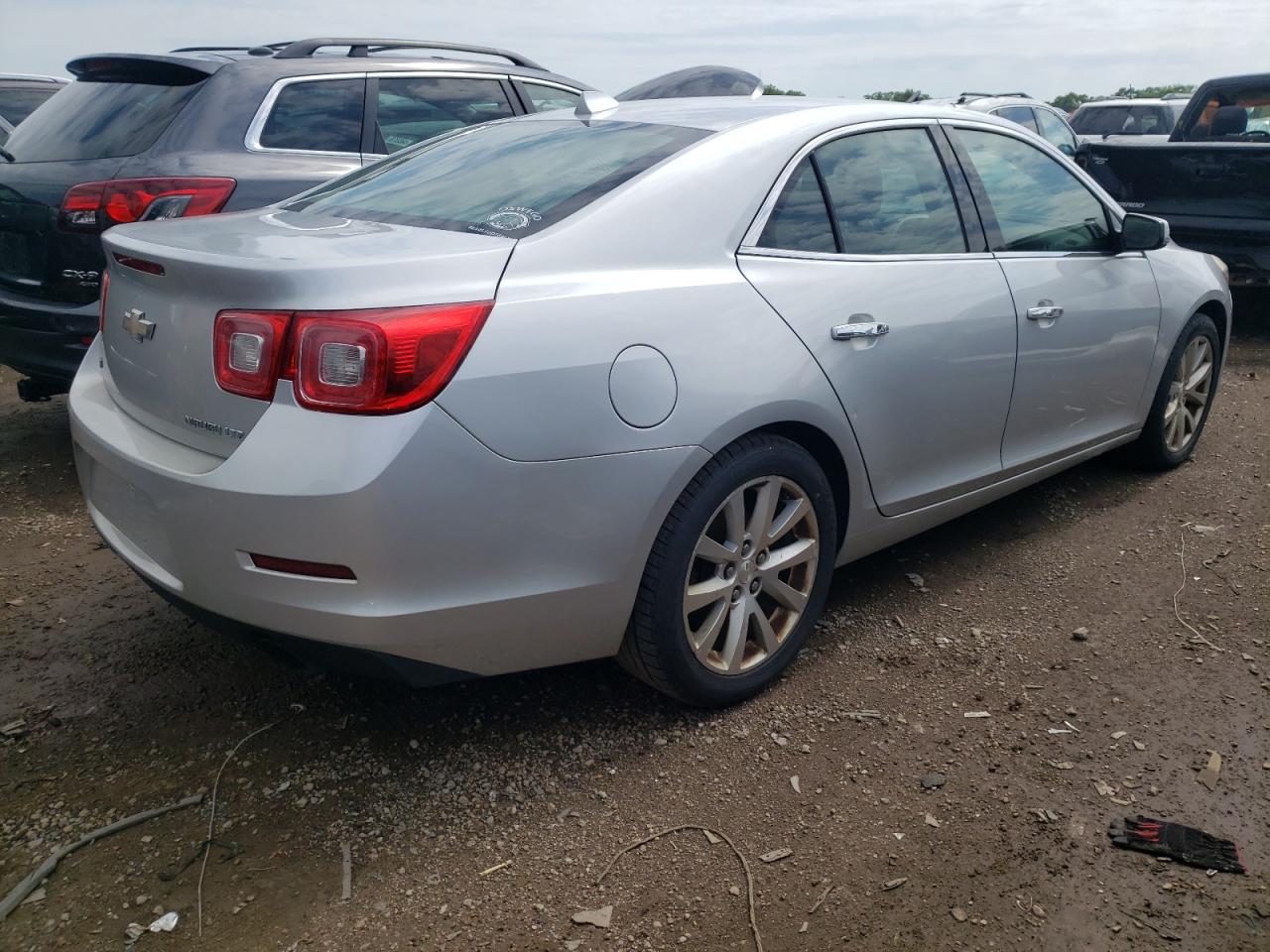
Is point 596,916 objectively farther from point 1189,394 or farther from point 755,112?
point 1189,394

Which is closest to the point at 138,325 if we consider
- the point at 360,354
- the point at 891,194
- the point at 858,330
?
the point at 360,354

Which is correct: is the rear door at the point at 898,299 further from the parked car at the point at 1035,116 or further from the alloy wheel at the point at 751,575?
the parked car at the point at 1035,116

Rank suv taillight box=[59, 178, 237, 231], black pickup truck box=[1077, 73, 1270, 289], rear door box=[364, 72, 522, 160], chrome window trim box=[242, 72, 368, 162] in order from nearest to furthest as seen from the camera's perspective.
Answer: suv taillight box=[59, 178, 237, 231], chrome window trim box=[242, 72, 368, 162], rear door box=[364, 72, 522, 160], black pickup truck box=[1077, 73, 1270, 289]

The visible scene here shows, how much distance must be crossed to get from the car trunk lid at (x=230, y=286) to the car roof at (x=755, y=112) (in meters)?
0.91

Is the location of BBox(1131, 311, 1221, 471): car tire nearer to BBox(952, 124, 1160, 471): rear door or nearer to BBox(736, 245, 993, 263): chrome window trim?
BBox(952, 124, 1160, 471): rear door

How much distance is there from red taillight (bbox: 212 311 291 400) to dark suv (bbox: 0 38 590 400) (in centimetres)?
229

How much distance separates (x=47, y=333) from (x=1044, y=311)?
12.0 feet

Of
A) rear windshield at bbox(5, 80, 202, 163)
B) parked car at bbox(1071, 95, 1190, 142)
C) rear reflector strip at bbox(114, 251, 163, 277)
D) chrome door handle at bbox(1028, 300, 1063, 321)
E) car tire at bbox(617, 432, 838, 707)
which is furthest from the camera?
parked car at bbox(1071, 95, 1190, 142)

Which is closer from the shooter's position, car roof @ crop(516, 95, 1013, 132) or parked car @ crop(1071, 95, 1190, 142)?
car roof @ crop(516, 95, 1013, 132)

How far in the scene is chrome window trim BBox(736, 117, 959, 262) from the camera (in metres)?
2.91

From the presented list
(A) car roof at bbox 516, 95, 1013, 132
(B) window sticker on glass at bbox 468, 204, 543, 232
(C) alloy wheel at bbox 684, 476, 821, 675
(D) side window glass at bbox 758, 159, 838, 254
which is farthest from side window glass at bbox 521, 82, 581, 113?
(C) alloy wheel at bbox 684, 476, 821, 675

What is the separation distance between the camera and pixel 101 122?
4777 millimetres

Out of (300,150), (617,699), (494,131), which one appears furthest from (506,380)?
(300,150)

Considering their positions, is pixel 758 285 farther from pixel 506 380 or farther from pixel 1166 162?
pixel 1166 162
